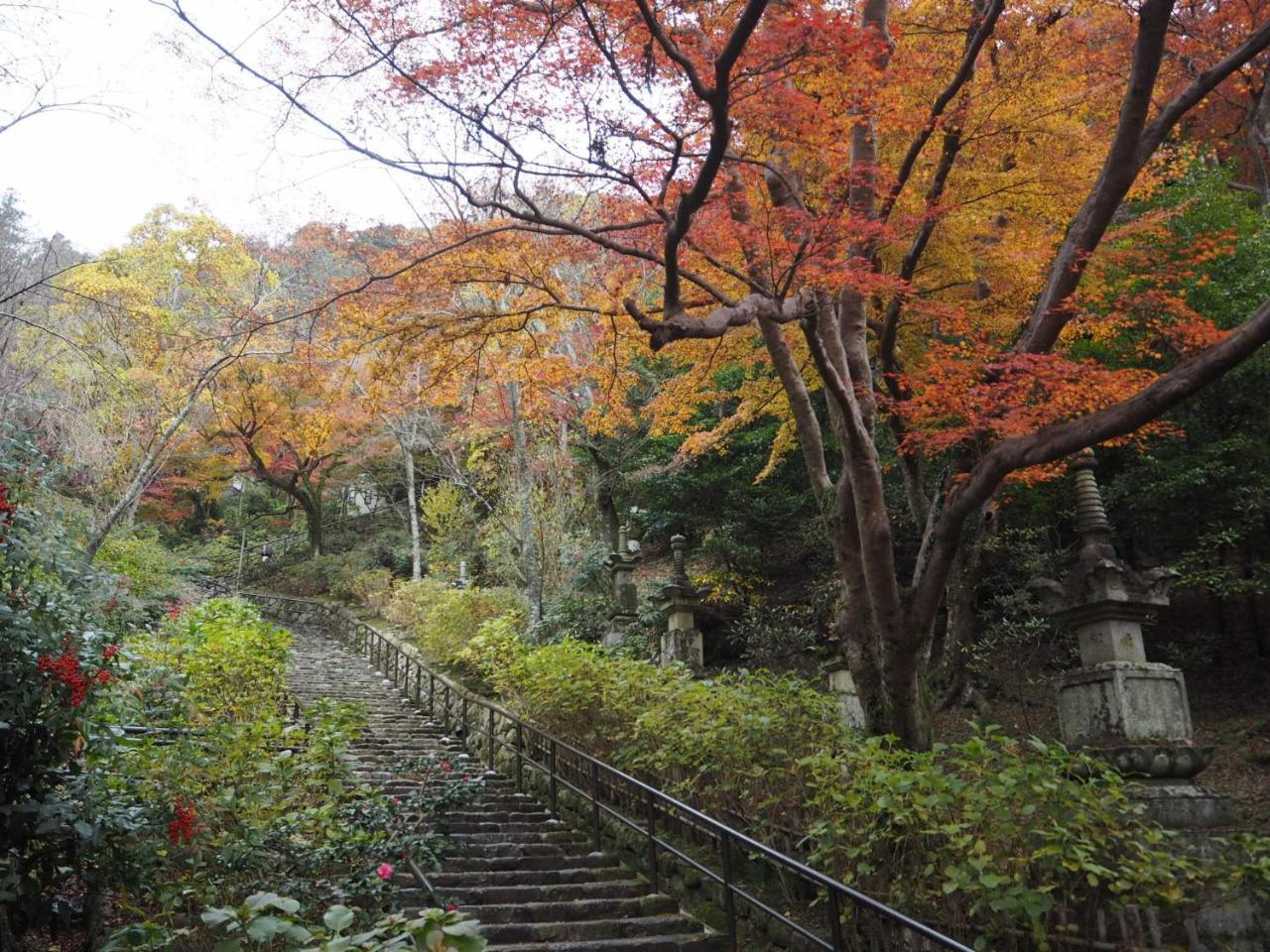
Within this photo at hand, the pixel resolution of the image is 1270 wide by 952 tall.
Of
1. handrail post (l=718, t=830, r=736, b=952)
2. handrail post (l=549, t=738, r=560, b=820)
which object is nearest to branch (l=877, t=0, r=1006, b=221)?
handrail post (l=718, t=830, r=736, b=952)

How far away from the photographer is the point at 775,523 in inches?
591

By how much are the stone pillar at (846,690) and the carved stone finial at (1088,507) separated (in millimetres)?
2623

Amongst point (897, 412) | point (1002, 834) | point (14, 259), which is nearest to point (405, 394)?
point (14, 259)

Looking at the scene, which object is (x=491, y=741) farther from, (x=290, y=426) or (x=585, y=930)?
(x=290, y=426)

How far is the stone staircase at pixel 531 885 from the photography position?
6004mm

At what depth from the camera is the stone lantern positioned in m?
7.61

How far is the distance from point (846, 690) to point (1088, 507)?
9.92 feet

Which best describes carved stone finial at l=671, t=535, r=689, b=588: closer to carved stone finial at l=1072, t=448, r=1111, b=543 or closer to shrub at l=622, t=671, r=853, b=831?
shrub at l=622, t=671, r=853, b=831

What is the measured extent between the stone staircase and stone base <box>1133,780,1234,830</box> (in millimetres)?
3764

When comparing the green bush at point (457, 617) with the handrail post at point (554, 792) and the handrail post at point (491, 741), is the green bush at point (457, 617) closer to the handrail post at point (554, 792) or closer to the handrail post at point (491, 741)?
the handrail post at point (491, 741)

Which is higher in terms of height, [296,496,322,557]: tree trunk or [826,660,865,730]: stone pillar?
[296,496,322,557]: tree trunk

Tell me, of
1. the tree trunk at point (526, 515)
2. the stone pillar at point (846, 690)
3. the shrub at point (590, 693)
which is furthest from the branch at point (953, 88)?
the tree trunk at point (526, 515)

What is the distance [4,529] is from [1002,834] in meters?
5.02

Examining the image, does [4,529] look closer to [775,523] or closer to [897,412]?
[897,412]
